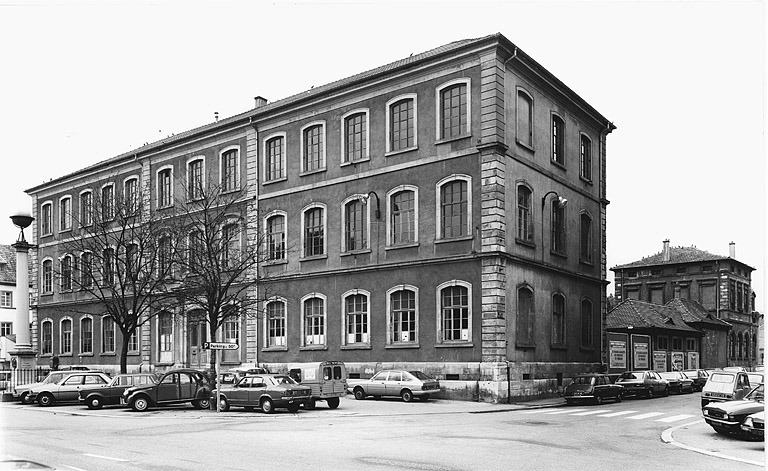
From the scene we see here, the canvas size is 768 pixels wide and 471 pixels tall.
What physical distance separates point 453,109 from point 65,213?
1240 inches

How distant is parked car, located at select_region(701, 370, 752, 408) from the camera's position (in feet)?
79.4

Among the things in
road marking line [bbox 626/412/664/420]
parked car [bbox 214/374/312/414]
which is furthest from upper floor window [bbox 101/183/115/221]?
road marking line [bbox 626/412/664/420]

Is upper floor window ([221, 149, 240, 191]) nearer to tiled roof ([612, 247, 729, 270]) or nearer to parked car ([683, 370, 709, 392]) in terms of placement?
parked car ([683, 370, 709, 392])

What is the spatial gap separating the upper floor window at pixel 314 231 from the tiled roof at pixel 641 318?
19.9 meters

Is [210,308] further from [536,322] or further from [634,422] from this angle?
[634,422]

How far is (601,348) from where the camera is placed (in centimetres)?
3994

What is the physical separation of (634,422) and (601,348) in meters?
16.8

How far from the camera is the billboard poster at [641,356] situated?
43.5 metres

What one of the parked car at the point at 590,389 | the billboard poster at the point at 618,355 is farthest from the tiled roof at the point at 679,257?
the parked car at the point at 590,389

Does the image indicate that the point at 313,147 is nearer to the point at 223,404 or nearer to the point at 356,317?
the point at 356,317

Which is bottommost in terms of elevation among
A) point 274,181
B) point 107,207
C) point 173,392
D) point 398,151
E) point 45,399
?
A: point 45,399

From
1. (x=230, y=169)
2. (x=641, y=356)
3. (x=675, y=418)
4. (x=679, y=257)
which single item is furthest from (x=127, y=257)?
(x=679, y=257)

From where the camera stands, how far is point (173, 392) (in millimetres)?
27141

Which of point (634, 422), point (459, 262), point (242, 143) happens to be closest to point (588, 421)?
point (634, 422)
